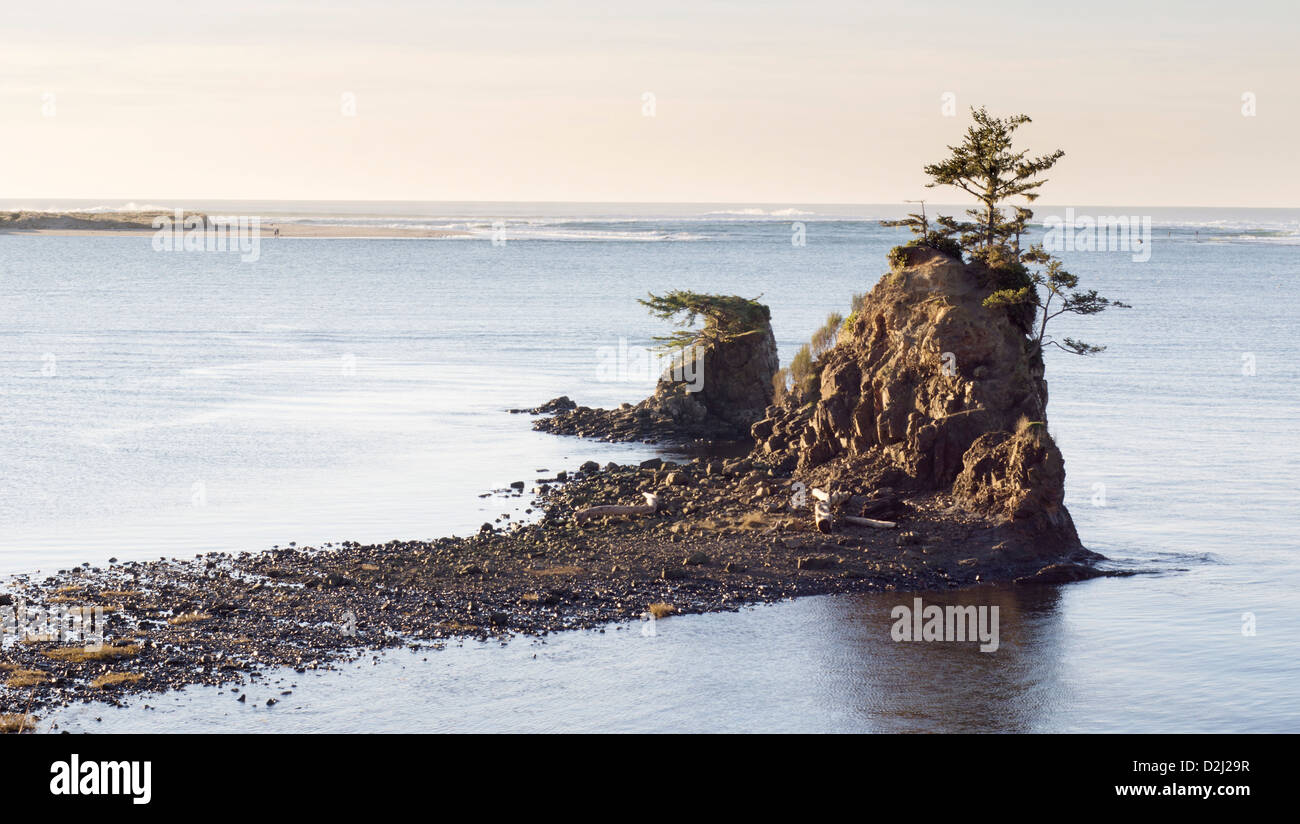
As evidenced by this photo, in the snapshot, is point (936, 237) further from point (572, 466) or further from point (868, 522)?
point (572, 466)

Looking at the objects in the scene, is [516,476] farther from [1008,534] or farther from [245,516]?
[1008,534]

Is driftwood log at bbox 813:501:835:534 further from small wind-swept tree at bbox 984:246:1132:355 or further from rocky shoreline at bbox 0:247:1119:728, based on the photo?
small wind-swept tree at bbox 984:246:1132:355

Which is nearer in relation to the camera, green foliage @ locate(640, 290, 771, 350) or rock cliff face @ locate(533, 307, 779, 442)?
rock cliff face @ locate(533, 307, 779, 442)

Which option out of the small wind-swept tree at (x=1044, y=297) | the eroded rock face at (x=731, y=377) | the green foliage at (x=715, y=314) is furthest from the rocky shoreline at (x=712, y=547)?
the green foliage at (x=715, y=314)

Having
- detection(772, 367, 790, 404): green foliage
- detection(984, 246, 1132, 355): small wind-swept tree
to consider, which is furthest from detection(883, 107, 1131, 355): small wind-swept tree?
detection(772, 367, 790, 404): green foliage

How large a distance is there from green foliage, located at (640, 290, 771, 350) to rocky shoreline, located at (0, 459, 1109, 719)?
57.5 feet

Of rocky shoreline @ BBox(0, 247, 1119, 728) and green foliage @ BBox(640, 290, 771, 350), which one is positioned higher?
green foliage @ BBox(640, 290, 771, 350)

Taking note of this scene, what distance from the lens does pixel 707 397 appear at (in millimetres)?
61031

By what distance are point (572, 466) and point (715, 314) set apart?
12500 millimetres

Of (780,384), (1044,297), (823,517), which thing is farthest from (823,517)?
(780,384)

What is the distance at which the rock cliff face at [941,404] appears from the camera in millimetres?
38844

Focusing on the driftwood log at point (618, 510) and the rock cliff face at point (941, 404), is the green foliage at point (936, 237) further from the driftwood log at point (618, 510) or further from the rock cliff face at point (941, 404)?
the driftwood log at point (618, 510)

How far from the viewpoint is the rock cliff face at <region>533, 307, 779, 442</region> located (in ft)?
196

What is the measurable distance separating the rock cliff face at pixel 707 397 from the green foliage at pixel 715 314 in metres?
0.30
